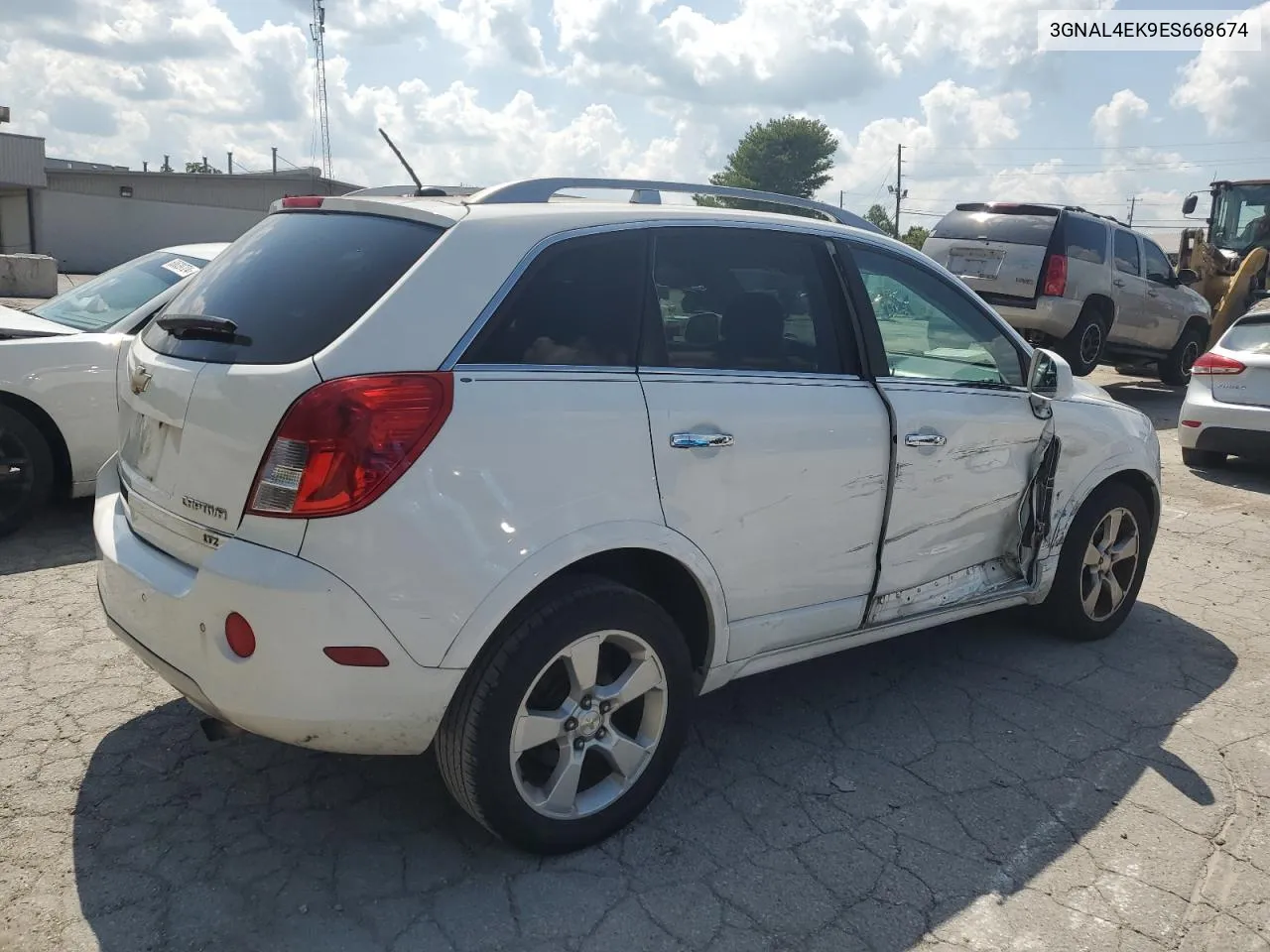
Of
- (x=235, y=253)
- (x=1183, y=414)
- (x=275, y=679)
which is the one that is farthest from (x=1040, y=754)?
(x=1183, y=414)

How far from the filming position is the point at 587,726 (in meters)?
2.89

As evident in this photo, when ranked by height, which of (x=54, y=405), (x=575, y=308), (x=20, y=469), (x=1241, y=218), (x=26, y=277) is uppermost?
(x=1241, y=218)

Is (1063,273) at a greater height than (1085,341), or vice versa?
(1063,273)

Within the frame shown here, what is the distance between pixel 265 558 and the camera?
249 centimetres

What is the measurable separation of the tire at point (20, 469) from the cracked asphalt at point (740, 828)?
1.36 m

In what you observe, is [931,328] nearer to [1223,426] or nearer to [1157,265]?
[1223,426]

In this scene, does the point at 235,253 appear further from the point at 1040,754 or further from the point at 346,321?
the point at 1040,754

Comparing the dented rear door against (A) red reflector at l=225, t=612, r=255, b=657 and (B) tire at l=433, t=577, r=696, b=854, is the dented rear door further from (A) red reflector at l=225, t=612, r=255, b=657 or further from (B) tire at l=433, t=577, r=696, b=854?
(A) red reflector at l=225, t=612, r=255, b=657

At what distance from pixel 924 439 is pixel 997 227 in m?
9.05

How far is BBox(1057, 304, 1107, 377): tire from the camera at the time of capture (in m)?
11.7

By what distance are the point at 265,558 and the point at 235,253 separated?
122cm

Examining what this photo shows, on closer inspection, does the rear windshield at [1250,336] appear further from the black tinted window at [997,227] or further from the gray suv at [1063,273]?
the black tinted window at [997,227]

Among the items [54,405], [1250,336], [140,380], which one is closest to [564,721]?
[140,380]

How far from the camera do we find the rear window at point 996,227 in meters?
11.4
